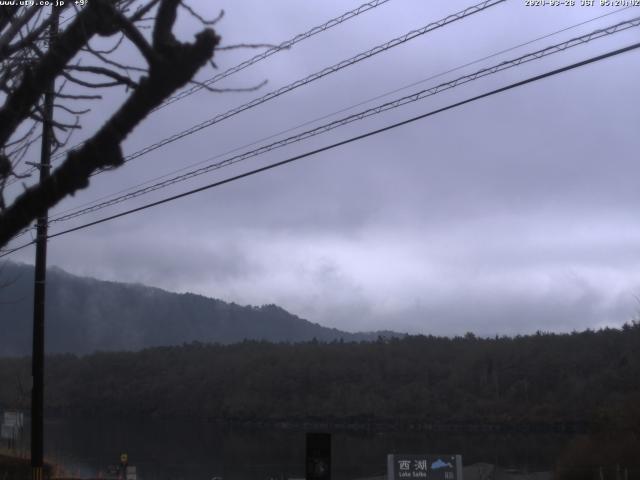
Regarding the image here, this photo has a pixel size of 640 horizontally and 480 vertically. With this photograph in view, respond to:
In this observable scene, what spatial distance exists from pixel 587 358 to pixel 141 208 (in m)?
88.8

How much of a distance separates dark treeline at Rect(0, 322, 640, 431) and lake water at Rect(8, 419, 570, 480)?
9.70 metres

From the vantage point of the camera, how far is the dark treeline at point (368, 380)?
9138 cm

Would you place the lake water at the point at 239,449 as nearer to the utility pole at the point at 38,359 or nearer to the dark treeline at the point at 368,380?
the dark treeline at the point at 368,380

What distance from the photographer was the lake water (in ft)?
148

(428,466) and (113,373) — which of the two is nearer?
(428,466)

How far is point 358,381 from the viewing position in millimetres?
109812

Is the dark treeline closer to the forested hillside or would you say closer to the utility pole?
the forested hillside

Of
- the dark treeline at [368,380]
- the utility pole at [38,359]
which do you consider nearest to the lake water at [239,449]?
the dark treeline at [368,380]

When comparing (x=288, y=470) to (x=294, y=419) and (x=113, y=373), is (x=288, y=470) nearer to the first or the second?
(x=294, y=419)

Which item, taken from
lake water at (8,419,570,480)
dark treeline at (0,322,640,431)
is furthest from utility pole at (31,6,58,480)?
dark treeline at (0,322,640,431)

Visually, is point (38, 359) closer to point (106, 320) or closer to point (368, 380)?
point (368, 380)

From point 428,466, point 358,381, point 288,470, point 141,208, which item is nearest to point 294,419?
point 358,381

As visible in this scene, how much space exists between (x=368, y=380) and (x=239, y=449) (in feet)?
149

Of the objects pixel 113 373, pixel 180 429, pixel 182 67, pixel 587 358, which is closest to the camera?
pixel 182 67
